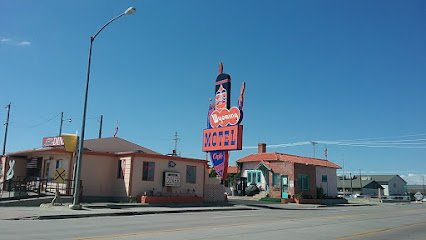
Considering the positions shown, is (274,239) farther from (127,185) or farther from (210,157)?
(210,157)

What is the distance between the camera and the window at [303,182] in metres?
40.3

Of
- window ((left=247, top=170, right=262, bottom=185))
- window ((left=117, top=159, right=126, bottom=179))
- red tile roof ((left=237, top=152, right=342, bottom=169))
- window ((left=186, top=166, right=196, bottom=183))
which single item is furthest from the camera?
red tile roof ((left=237, top=152, right=342, bottom=169))

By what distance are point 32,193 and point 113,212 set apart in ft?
30.6

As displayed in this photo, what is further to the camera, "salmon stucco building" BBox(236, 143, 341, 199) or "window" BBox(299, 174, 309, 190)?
"window" BBox(299, 174, 309, 190)

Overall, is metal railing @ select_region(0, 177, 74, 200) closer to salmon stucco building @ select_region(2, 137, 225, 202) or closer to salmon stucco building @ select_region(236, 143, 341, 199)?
salmon stucco building @ select_region(2, 137, 225, 202)

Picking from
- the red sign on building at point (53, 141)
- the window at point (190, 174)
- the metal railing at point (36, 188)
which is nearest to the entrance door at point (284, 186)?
the window at point (190, 174)

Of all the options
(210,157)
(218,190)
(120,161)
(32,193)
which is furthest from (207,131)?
(32,193)

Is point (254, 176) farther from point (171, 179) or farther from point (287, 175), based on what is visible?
point (171, 179)

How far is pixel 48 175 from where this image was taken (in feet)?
98.0

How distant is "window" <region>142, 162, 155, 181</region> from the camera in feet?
91.8

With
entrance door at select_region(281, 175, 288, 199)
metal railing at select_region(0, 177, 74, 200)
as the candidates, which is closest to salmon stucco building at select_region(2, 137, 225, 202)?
metal railing at select_region(0, 177, 74, 200)

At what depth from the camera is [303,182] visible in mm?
40688

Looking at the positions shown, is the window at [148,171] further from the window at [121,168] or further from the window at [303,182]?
the window at [303,182]

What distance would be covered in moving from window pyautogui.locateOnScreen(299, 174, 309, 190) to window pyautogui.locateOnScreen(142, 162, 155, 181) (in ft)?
59.7
